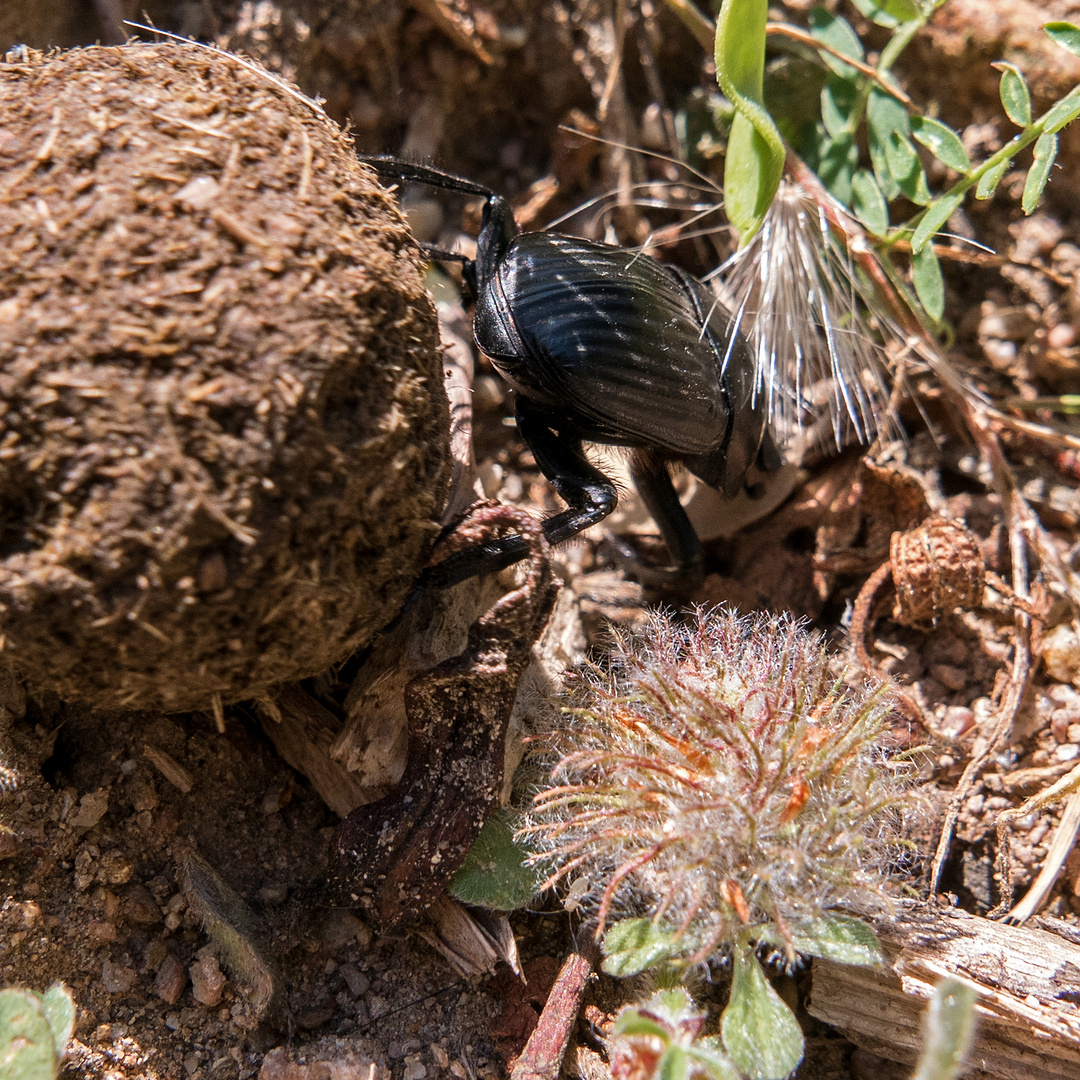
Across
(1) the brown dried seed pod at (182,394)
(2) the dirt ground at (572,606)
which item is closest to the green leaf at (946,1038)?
(2) the dirt ground at (572,606)

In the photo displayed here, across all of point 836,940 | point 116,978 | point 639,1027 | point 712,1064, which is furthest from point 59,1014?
point 836,940

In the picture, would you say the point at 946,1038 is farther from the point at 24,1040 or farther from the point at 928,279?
the point at 928,279

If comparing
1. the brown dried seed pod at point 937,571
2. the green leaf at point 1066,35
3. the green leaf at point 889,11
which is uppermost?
the green leaf at point 1066,35

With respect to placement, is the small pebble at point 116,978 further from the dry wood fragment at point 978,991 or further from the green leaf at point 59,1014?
the dry wood fragment at point 978,991

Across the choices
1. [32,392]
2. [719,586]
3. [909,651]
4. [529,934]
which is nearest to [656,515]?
[719,586]

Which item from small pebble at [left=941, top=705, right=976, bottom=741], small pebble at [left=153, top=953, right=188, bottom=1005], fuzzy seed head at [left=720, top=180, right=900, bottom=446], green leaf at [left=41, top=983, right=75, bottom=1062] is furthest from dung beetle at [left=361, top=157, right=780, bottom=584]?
green leaf at [left=41, top=983, right=75, bottom=1062]

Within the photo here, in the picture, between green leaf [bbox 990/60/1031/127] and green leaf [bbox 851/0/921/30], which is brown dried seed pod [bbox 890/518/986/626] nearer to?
green leaf [bbox 990/60/1031/127]

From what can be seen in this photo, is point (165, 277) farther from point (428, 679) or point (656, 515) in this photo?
point (656, 515)
